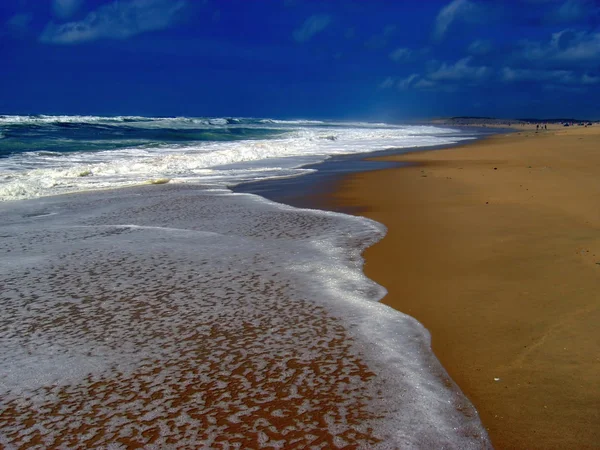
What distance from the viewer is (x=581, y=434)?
266 centimetres

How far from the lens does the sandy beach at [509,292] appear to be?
2912 mm

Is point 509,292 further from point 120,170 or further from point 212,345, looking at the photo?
point 120,170

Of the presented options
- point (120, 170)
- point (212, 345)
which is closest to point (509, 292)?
point (212, 345)

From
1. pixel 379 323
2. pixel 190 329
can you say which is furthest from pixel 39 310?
pixel 379 323

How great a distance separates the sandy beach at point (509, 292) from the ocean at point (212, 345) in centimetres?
21

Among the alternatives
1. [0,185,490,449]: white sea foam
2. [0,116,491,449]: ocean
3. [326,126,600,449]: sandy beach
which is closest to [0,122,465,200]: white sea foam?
[0,116,491,449]: ocean

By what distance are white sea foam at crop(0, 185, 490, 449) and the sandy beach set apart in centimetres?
23

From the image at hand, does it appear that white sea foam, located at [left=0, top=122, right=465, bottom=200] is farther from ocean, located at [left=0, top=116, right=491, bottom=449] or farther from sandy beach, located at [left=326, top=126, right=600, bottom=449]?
sandy beach, located at [left=326, top=126, right=600, bottom=449]

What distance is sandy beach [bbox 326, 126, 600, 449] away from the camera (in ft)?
9.55

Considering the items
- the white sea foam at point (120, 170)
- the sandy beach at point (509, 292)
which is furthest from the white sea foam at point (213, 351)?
the white sea foam at point (120, 170)

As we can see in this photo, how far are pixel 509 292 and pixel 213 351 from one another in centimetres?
265

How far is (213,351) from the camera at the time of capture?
360 cm

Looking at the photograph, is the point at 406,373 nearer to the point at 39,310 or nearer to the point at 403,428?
the point at 403,428

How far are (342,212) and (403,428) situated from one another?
20.1ft
